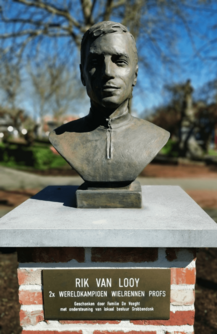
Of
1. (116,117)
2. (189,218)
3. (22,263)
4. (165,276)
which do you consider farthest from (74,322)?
(116,117)

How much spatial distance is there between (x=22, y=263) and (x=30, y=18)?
332 inches

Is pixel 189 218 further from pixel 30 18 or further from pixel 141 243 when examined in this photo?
pixel 30 18

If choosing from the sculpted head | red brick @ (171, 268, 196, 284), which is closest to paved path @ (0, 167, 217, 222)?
the sculpted head

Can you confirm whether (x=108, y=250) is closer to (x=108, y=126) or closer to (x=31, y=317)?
(x=31, y=317)

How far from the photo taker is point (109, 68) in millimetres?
2039

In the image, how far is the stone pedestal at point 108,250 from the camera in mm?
1795

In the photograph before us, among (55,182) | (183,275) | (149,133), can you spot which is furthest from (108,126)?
(55,182)

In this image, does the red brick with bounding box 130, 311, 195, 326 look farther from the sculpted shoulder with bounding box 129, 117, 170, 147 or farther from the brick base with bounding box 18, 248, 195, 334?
the sculpted shoulder with bounding box 129, 117, 170, 147

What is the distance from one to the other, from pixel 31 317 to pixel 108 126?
1656mm

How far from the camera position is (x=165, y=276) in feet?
6.29

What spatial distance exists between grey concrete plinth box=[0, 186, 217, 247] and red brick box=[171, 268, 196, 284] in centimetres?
26

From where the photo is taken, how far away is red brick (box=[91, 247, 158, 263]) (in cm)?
192

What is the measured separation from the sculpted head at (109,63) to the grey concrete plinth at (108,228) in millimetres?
934

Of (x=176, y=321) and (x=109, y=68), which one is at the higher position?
(x=109, y=68)
